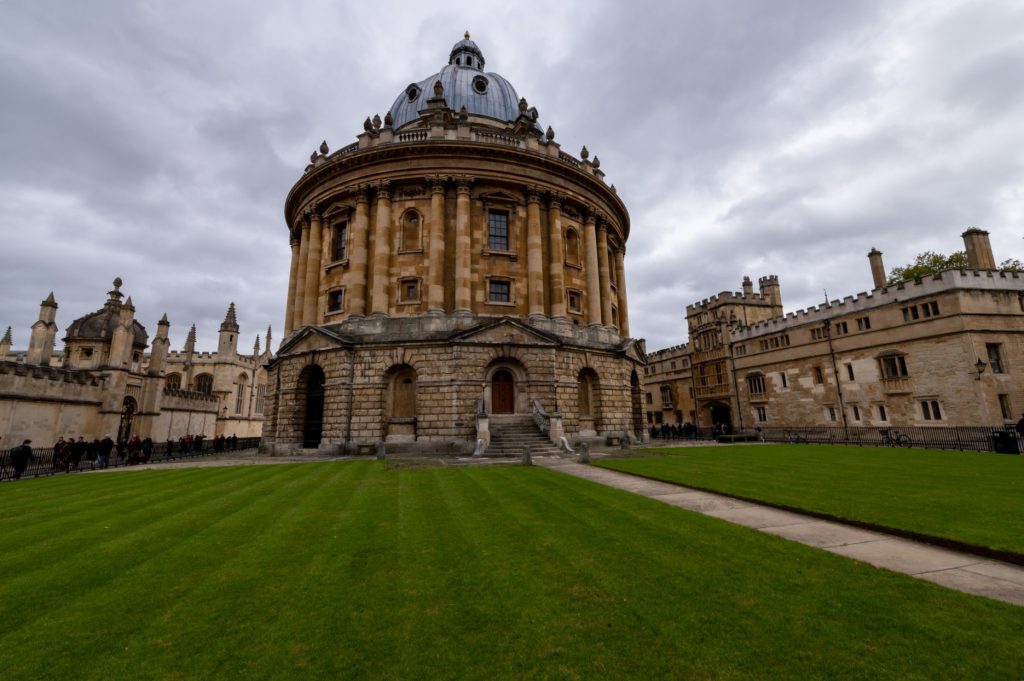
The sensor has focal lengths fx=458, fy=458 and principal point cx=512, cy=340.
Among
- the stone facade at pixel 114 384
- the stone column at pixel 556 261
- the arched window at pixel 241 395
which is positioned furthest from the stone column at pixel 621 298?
the arched window at pixel 241 395

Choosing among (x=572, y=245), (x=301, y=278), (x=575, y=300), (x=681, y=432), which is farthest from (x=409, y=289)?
(x=681, y=432)

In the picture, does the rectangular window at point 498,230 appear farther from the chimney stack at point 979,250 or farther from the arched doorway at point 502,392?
the chimney stack at point 979,250

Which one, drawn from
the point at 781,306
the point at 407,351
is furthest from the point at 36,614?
the point at 781,306

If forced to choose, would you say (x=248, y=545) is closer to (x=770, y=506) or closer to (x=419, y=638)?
(x=419, y=638)

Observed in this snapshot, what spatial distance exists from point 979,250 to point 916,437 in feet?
50.5

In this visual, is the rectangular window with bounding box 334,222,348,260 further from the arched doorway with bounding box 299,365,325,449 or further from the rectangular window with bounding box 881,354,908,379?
the rectangular window with bounding box 881,354,908,379

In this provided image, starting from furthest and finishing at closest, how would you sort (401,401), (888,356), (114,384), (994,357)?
(888,356), (114,384), (994,357), (401,401)

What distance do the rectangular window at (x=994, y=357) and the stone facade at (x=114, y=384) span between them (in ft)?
198

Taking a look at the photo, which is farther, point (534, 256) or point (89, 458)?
point (534, 256)

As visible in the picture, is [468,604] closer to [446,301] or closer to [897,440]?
[446,301]

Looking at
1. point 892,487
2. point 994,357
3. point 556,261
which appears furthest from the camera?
point 994,357

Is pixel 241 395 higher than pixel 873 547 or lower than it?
higher

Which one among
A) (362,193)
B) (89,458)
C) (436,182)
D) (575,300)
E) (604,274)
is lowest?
(89,458)

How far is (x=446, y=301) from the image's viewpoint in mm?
27859
